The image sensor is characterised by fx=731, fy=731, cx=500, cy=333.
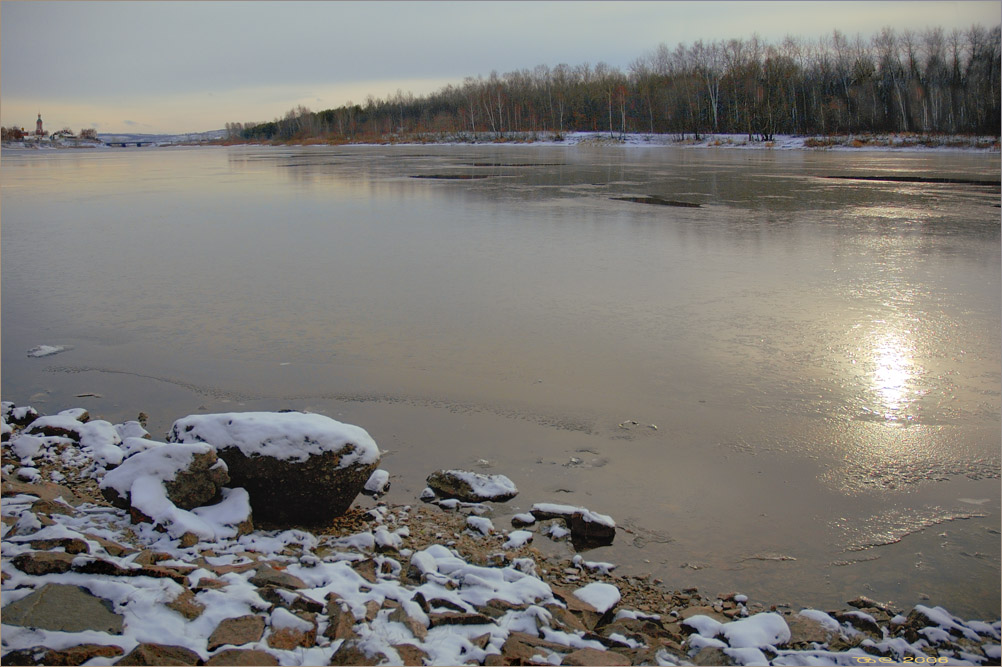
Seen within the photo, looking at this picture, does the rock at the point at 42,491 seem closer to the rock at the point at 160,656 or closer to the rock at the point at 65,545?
the rock at the point at 65,545

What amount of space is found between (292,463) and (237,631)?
3.44ft

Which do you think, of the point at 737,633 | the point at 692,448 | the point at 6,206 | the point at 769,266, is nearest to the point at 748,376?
the point at 692,448

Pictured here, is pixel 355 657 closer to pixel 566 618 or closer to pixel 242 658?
pixel 242 658

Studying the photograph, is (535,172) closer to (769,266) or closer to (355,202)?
(355,202)

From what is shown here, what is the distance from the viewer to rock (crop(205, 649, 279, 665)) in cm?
241

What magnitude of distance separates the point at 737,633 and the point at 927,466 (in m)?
1.93

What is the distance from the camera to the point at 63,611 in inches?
99.7

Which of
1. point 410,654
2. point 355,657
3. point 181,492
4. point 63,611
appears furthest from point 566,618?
point 181,492

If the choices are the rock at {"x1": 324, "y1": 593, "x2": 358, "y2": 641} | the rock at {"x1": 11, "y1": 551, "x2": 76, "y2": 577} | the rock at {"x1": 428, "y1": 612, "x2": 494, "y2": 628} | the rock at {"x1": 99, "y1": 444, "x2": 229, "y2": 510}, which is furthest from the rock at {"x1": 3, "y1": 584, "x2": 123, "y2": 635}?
the rock at {"x1": 428, "y1": 612, "x2": 494, "y2": 628}

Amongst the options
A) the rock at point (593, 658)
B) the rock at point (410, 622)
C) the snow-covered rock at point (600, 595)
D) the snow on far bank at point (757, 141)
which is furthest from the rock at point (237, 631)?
the snow on far bank at point (757, 141)

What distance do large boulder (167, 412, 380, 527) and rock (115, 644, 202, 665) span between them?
1157mm

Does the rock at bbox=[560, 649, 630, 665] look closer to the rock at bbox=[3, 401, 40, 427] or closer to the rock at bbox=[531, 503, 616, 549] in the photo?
the rock at bbox=[531, 503, 616, 549]

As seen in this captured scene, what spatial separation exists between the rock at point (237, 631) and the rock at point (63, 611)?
1.04 ft

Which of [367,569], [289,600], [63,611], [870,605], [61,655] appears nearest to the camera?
[61,655]
